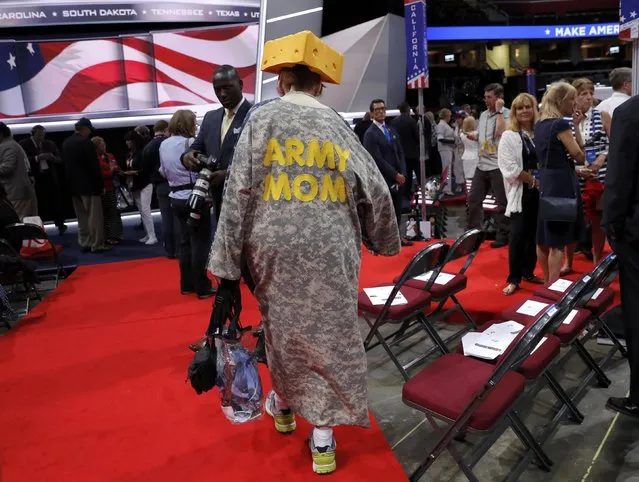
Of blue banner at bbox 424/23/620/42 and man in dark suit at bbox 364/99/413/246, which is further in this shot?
A: blue banner at bbox 424/23/620/42

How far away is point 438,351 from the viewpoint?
3252mm

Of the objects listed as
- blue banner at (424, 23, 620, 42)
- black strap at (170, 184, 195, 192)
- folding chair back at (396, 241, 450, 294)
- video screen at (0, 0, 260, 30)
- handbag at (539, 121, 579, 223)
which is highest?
blue banner at (424, 23, 620, 42)

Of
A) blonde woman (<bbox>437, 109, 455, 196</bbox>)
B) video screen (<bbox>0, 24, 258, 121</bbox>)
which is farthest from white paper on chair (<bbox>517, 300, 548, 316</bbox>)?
video screen (<bbox>0, 24, 258, 121</bbox>)

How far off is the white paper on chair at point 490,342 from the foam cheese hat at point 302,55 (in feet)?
3.93

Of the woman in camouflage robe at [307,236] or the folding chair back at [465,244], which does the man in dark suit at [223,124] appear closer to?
the woman in camouflage robe at [307,236]

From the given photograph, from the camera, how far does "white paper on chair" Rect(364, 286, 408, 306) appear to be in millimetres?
3020

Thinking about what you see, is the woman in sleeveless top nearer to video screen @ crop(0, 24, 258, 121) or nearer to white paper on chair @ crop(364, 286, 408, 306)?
white paper on chair @ crop(364, 286, 408, 306)

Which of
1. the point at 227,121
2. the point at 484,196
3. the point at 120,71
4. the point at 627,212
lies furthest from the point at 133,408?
the point at 120,71

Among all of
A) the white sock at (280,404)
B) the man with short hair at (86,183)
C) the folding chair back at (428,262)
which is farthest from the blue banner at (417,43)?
the white sock at (280,404)

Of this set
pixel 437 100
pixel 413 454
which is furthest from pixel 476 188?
pixel 437 100

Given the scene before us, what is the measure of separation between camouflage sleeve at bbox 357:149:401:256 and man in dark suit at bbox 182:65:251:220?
1.14 m

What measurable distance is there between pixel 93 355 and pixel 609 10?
2717 cm

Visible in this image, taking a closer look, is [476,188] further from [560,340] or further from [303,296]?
[303,296]

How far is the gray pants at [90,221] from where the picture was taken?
21.9ft
